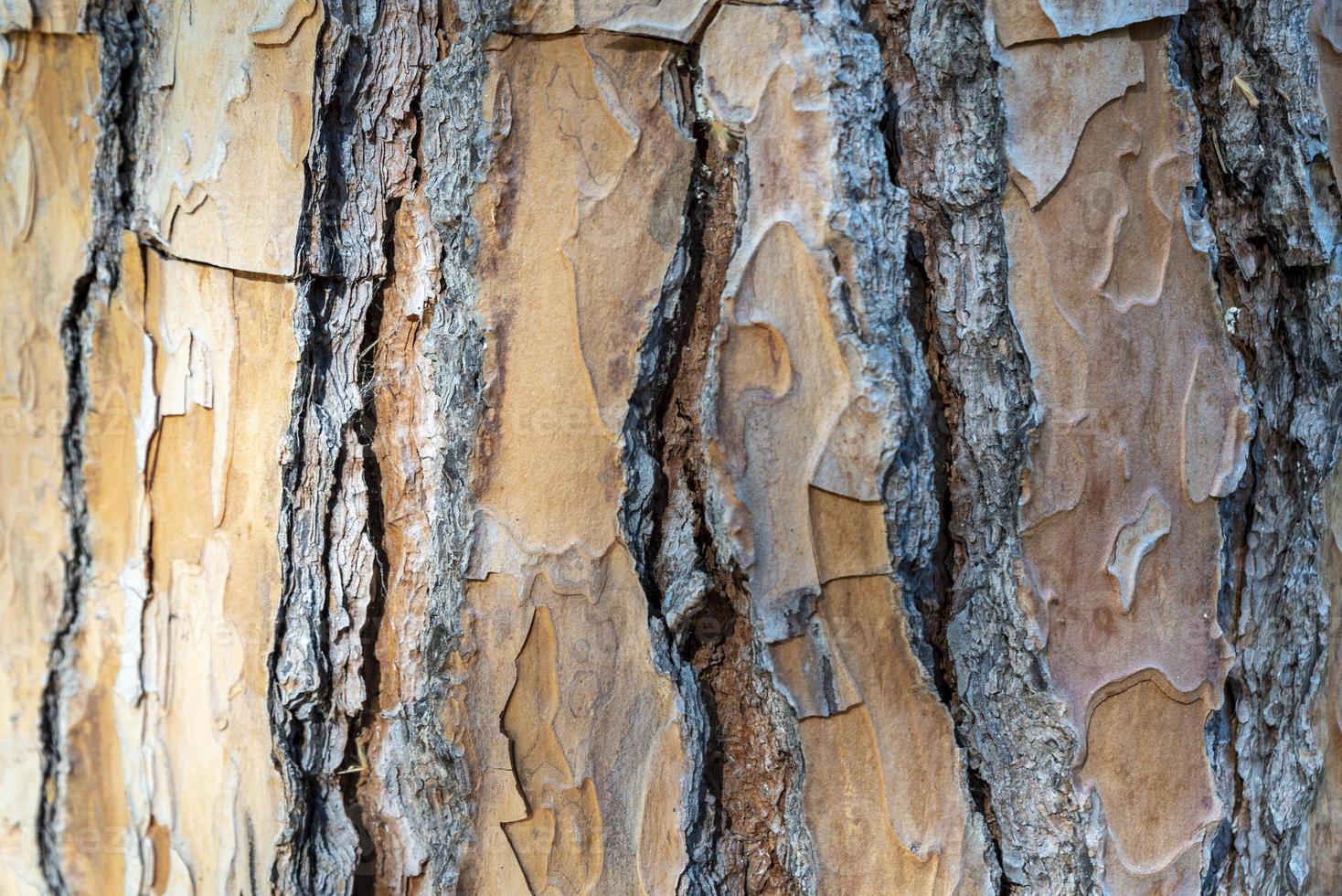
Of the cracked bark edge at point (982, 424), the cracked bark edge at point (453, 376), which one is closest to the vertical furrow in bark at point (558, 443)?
the cracked bark edge at point (453, 376)

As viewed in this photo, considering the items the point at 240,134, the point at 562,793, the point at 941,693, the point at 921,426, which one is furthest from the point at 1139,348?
the point at 240,134

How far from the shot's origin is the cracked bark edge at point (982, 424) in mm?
→ 617

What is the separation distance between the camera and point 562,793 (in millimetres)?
670

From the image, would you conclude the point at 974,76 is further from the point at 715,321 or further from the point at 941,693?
the point at 941,693

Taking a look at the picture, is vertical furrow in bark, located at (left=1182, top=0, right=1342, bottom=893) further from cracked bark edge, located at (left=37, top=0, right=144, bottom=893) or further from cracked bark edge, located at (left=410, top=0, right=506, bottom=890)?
cracked bark edge, located at (left=37, top=0, right=144, bottom=893)

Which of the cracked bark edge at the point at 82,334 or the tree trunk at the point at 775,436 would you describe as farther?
the cracked bark edge at the point at 82,334

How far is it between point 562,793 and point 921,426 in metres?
0.37

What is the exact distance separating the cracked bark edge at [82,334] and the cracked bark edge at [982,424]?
644 millimetres

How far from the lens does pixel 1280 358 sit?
2.29 feet

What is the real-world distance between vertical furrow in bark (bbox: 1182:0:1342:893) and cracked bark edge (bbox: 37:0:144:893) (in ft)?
2.81

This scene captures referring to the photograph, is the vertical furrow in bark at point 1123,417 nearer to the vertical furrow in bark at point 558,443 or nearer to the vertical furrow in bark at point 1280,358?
the vertical furrow in bark at point 1280,358

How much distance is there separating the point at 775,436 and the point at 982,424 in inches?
5.7

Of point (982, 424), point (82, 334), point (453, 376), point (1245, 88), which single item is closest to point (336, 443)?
point (453, 376)

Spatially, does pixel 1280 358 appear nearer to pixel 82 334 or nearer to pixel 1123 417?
pixel 1123 417
